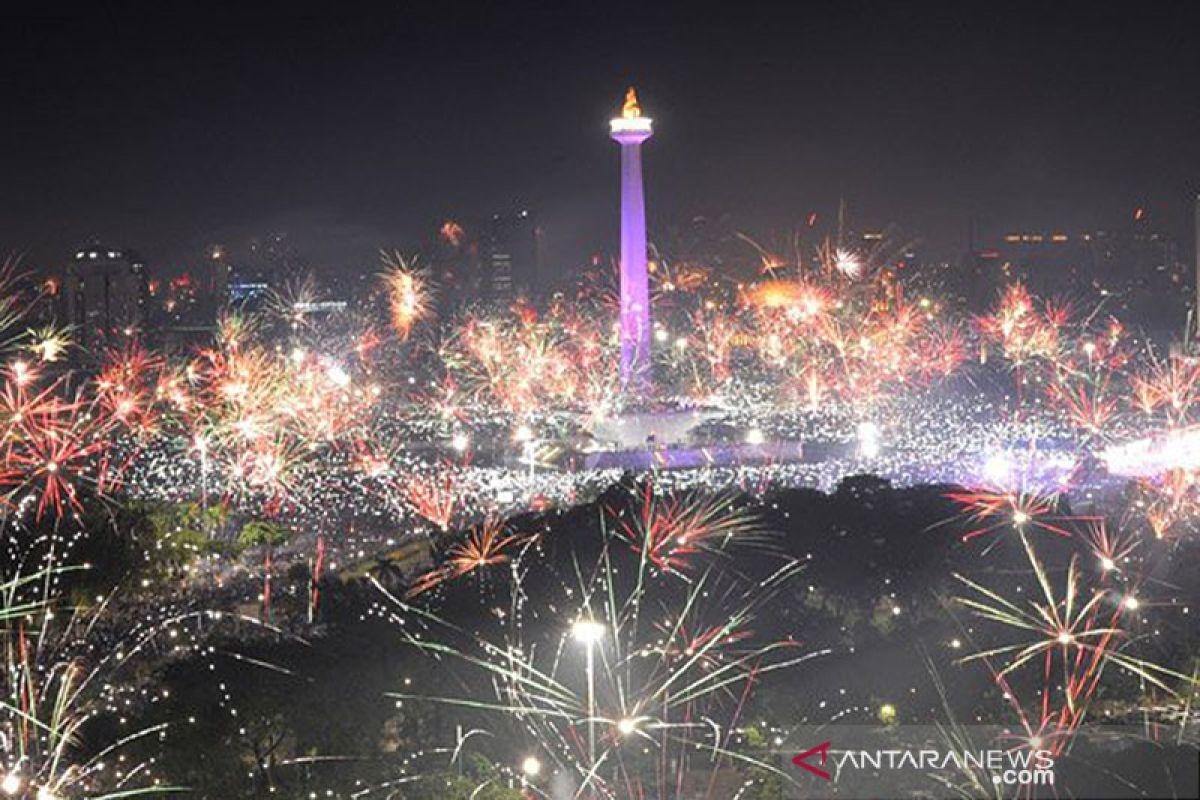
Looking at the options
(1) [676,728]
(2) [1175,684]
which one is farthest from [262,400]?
(2) [1175,684]

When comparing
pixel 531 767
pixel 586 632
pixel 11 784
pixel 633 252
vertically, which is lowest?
pixel 531 767

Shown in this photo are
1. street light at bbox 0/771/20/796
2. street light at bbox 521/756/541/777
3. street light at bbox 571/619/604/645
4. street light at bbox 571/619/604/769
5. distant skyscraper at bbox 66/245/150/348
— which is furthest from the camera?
distant skyscraper at bbox 66/245/150/348

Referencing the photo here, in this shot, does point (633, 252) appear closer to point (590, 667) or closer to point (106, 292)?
point (590, 667)

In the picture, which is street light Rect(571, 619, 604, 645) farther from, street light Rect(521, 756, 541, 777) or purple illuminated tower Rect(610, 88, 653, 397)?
purple illuminated tower Rect(610, 88, 653, 397)

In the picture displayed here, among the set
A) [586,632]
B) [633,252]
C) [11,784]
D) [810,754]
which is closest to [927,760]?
[810,754]

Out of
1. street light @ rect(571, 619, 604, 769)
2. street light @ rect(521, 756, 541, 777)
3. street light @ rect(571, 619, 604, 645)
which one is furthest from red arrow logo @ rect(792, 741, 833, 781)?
street light @ rect(521, 756, 541, 777)

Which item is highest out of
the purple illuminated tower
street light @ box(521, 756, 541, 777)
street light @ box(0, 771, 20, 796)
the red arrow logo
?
the purple illuminated tower
